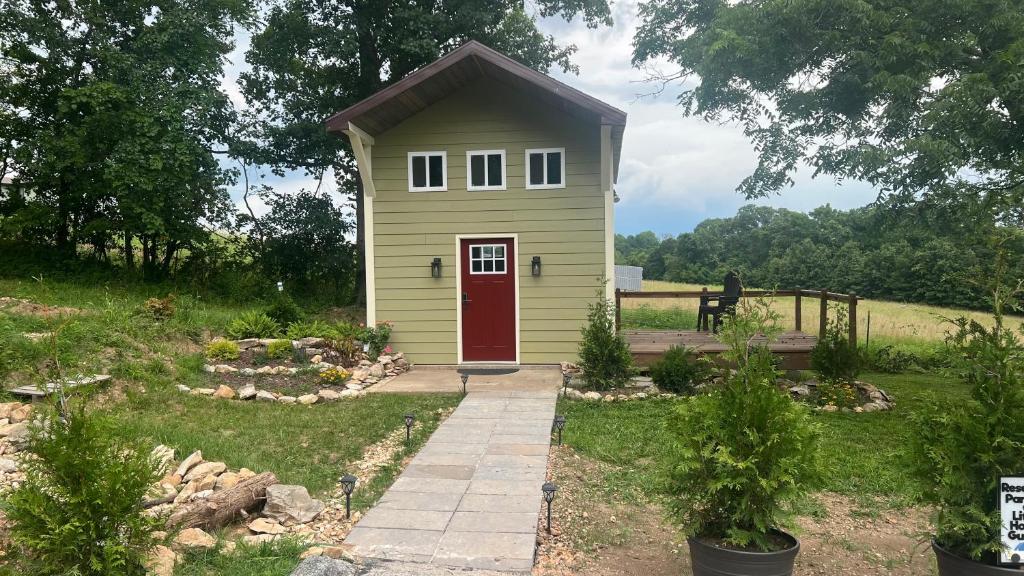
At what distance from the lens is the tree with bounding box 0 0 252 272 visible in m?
13.1

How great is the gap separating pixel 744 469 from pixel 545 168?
7.39 meters

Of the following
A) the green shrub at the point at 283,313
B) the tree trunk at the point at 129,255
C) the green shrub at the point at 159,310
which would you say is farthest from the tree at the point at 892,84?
the tree trunk at the point at 129,255

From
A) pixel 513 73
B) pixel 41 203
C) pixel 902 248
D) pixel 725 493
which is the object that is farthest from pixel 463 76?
pixel 902 248

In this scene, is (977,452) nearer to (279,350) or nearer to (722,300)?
(722,300)

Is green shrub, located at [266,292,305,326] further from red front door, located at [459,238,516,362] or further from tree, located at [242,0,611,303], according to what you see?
tree, located at [242,0,611,303]

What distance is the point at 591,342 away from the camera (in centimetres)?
843

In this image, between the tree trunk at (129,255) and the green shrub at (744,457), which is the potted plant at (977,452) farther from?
the tree trunk at (129,255)

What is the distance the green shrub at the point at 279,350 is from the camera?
9.15 m

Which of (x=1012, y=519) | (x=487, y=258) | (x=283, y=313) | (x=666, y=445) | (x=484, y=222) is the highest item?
(x=484, y=222)

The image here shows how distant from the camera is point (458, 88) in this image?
1000cm

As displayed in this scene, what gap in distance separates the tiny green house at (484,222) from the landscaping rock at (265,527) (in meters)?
6.23

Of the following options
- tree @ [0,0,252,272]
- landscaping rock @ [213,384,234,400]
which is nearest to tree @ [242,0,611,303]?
tree @ [0,0,252,272]

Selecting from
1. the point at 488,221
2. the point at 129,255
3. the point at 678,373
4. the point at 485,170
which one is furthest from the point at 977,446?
the point at 129,255

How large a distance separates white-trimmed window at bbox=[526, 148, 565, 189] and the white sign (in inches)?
294
